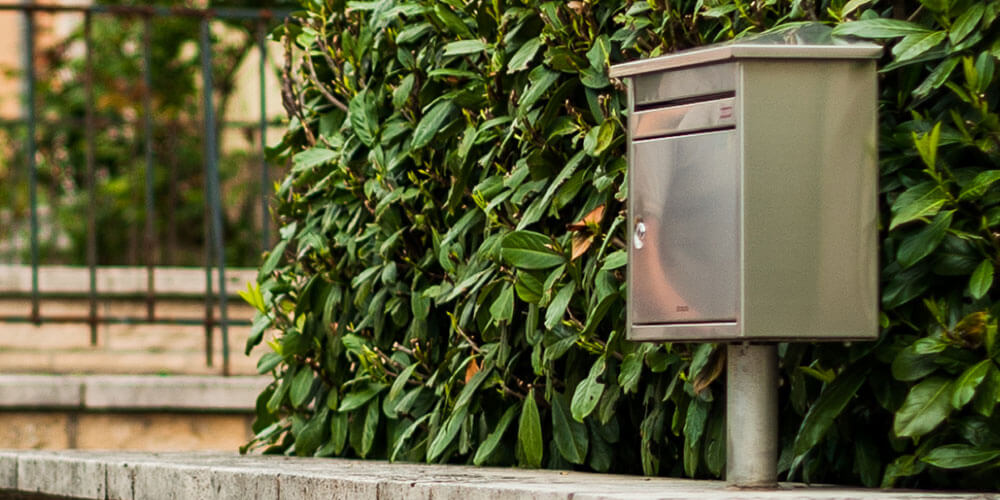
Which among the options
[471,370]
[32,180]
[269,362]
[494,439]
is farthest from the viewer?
[32,180]

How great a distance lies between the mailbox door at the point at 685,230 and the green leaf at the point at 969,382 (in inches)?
16.8

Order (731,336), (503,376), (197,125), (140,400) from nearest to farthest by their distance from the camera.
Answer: (731,336), (503,376), (140,400), (197,125)

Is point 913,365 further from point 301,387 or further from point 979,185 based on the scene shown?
point 301,387

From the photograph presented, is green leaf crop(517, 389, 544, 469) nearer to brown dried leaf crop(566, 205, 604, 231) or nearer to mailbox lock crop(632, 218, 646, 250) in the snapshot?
brown dried leaf crop(566, 205, 604, 231)

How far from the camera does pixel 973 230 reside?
10.3 feet

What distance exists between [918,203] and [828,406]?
45cm

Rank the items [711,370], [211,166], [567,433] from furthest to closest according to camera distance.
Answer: [211,166]
[567,433]
[711,370]

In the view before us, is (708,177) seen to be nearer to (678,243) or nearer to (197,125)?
(678,243)

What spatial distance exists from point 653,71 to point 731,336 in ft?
1.89

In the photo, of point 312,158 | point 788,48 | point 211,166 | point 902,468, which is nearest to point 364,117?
point 312,158

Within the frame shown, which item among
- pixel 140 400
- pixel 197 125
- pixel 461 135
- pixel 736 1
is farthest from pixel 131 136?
pixel 736 1

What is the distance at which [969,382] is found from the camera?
3018 millimetres

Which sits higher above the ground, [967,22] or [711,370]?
[967,22]

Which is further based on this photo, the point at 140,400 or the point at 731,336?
the point at 140,400
